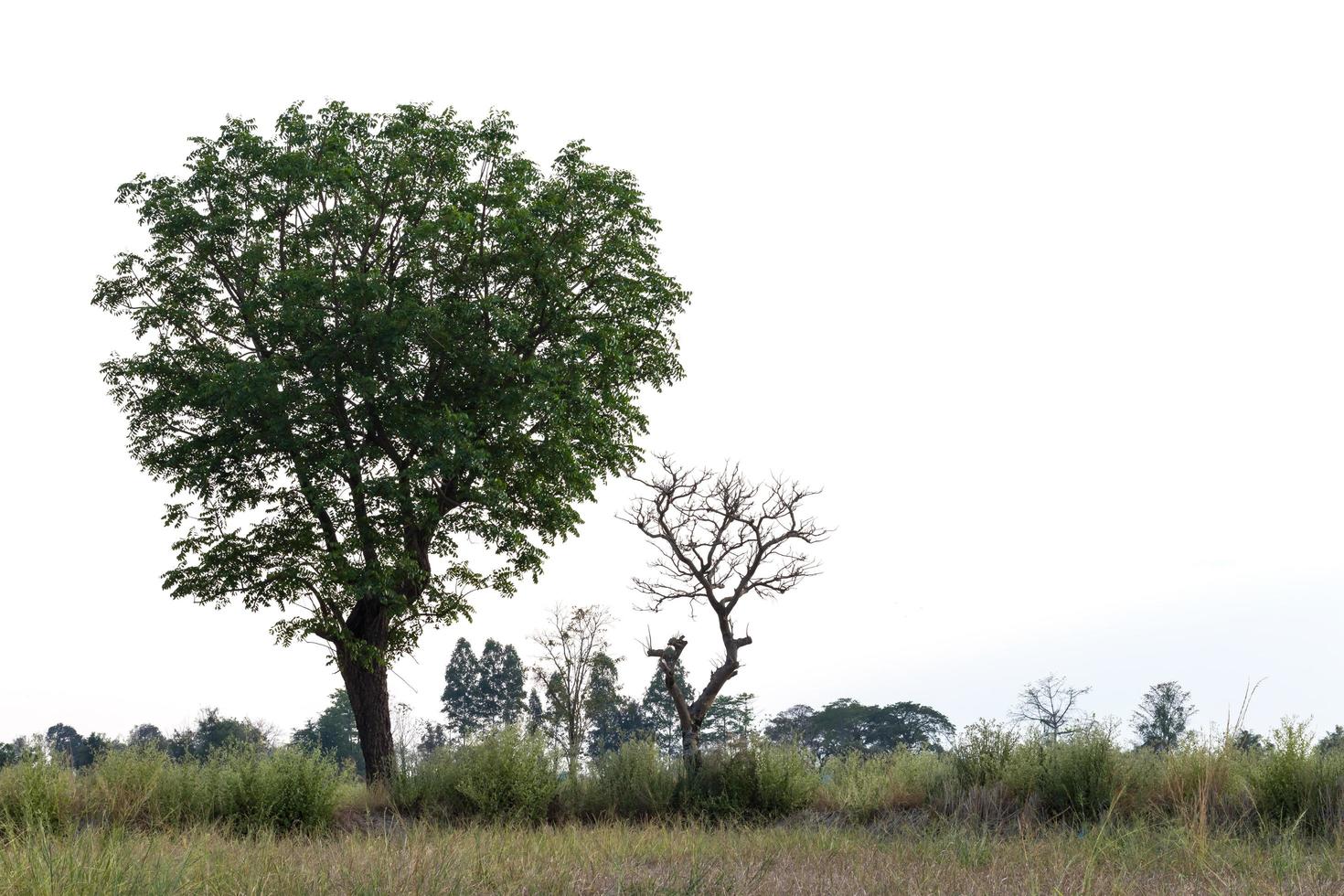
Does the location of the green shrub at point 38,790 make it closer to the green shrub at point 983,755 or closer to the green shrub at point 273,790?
the green shrub at point 273,790

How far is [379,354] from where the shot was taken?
15.6 meters

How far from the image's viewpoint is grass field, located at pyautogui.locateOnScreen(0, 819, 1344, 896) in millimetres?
5277

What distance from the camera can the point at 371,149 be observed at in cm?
1748

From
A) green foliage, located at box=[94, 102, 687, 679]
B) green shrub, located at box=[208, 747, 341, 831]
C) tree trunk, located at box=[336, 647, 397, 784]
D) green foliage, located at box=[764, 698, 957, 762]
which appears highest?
green foliage, located at box=[94, 102, 687, 679]

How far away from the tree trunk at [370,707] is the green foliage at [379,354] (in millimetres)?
566

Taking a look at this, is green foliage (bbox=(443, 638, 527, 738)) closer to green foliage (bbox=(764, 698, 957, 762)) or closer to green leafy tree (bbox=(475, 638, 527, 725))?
green leafy tree (bbox=(475, 638, 527, 725))

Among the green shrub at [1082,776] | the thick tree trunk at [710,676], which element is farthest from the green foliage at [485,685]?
the green shrub at [1082,776]

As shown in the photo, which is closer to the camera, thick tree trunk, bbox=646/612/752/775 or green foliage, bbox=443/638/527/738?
thick tree trunk, bbox=646/612/752/775

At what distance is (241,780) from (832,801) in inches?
309

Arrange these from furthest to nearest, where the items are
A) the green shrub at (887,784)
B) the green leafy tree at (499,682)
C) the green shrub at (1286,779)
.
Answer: the green leafy tree at (499,682) → the green shrub at (887,784) → the green shrub at (1286,779)

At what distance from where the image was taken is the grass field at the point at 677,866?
5277 millimetres

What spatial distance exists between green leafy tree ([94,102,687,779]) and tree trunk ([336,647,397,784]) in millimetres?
40

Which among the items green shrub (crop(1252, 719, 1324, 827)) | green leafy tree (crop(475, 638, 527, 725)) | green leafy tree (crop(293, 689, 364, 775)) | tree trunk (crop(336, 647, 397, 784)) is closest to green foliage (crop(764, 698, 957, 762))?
green leafy tree (crop(475, 638, 527, 725))

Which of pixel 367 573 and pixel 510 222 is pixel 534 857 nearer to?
pixel 367 573
